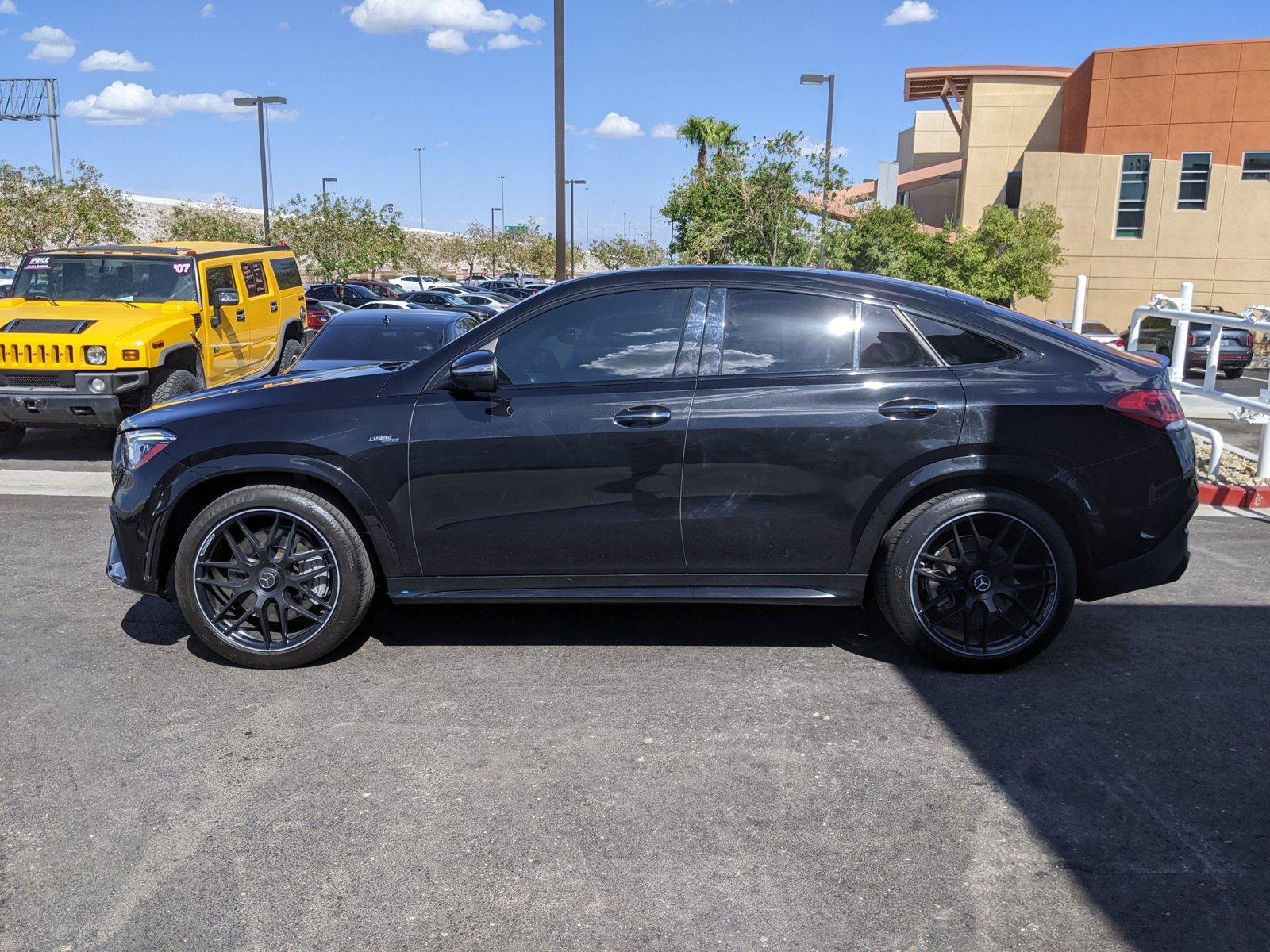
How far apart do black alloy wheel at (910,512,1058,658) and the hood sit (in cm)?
257

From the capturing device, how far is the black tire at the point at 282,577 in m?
4.85

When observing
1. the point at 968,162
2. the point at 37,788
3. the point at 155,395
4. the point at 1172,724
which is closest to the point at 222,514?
the point at 37,788

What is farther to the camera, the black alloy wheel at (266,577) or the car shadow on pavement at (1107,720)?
the black alloy wheel at (266,577)

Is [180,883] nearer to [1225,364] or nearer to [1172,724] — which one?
[1172,724]

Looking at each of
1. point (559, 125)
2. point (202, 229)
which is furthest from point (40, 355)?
point (202, 229)

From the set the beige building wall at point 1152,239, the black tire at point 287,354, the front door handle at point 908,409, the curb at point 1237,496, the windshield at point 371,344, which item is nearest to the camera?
the front door handle at point 908,409

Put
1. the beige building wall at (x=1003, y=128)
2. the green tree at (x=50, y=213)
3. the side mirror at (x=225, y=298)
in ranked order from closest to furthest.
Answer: the side mirror at (x=225, y=298) → the green tree at (x=50, y=213) → the beige building wall at (x=1003, y=128)

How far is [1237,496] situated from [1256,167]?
121 ft

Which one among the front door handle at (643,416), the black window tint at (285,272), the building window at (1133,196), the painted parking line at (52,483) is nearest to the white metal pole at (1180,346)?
the front door handle at (643,416)

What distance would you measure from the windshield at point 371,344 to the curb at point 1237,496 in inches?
266

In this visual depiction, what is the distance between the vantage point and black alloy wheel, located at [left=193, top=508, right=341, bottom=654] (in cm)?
489

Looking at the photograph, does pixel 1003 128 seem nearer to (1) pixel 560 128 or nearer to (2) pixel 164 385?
(1) pixel 560 128

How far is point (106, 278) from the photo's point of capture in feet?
37.3

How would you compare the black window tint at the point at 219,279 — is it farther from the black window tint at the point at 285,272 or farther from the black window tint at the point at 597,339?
the black window tint at the point at 597,339
